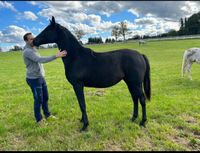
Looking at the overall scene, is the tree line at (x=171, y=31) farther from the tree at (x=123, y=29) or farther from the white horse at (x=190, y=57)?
the white horse at (x=190, y=57)

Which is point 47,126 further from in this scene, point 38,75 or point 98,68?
point 98,68

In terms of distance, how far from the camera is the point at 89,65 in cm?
477

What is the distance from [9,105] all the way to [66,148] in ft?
12.0

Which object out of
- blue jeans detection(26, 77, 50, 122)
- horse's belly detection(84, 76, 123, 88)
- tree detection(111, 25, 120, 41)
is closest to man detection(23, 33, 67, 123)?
blue jeans detection(26, 77, 50, 122)

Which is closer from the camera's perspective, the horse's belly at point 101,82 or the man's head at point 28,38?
the horse's belly at point 101,82

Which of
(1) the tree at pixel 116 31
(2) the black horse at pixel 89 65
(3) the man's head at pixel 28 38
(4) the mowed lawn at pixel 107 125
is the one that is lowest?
(4) the mowed lawn at pixel 107 125

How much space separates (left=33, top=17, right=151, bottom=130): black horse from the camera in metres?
4.77

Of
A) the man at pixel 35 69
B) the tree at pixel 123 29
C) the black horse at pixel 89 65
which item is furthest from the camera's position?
the tree at pixel 123 29

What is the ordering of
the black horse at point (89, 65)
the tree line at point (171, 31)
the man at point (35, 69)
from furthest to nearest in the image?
1. the tree line at point (171, 31)
2. the man at point (35, 69)
3. the black horse at point (89, 65)

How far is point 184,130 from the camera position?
15.5ft

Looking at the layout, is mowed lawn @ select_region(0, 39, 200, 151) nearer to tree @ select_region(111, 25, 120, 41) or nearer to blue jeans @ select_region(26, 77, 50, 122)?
blue jeans @ select_region(26, 77, 50, 122)

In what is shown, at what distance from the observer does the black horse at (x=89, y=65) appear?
4770 mm

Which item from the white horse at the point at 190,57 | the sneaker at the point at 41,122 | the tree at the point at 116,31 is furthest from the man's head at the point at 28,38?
the tree at the point at 116,31

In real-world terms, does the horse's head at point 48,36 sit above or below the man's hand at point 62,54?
above
